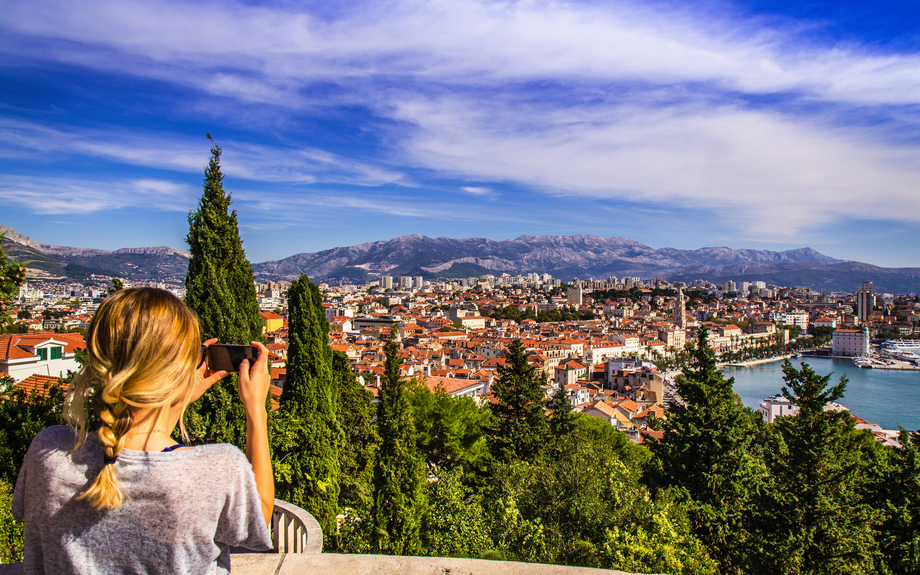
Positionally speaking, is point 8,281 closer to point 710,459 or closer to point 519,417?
point 710,459

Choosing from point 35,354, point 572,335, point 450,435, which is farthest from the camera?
point 572,335

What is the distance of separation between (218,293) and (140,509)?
12.6 ft

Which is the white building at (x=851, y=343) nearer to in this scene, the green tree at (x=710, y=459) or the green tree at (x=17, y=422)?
the green tree at (x=710, y=459)

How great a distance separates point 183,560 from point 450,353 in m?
38.5

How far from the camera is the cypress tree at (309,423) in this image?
196 inches

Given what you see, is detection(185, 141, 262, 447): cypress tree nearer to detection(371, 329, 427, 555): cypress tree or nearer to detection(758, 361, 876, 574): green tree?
detection(371, 329, 427, 555): cypress tree

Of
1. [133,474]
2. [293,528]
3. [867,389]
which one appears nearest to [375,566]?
[293,528]

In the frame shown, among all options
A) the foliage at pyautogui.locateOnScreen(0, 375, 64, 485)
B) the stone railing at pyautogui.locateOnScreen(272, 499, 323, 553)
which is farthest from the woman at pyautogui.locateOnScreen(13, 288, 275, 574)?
the foliage at pyautogui.locateOnScreen(0, 375, 64, 485)

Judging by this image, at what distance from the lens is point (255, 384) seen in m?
0.84

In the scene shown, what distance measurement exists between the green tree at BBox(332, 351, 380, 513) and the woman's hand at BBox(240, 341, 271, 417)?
5.07m

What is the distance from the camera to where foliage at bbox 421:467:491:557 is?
466 cm

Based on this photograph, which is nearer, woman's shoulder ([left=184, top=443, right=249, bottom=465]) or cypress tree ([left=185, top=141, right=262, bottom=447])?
woman's shoulder ([left=184, top=443, right=249, bottom=465])

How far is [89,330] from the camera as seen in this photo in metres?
0.69

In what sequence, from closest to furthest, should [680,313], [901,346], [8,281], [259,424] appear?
[259,424]
[8,281]
[901,346]
[680,313]
